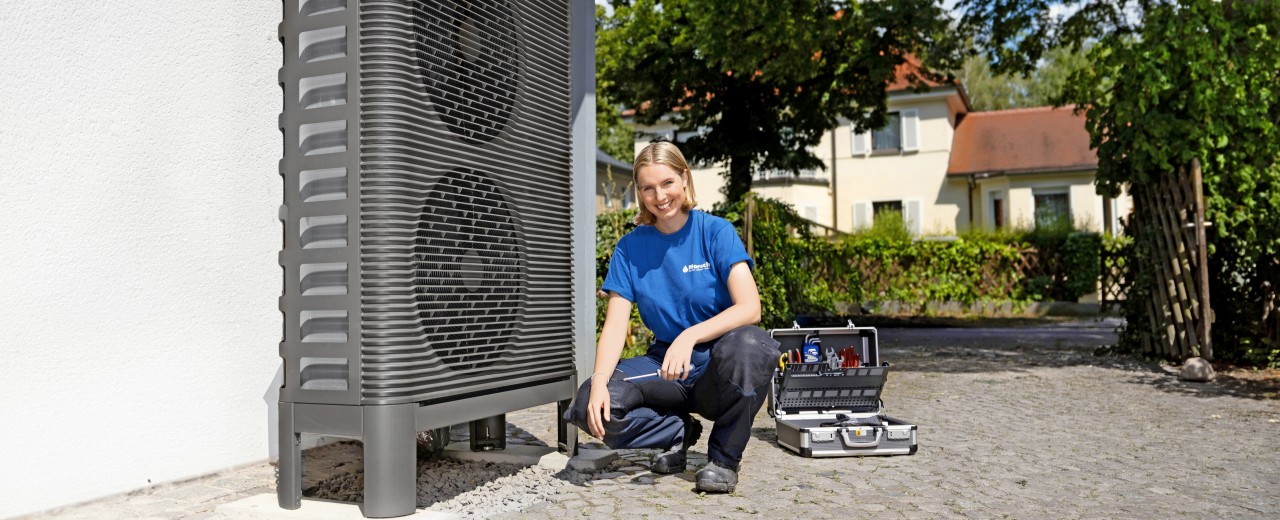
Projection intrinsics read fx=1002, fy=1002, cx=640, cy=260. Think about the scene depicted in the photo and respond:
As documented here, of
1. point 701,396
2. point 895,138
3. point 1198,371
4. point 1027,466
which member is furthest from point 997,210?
point 701,396

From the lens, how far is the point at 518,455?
4.41m

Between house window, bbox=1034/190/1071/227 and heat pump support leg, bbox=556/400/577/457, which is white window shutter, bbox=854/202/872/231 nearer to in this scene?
house window, bbox=1034/190/1071/227

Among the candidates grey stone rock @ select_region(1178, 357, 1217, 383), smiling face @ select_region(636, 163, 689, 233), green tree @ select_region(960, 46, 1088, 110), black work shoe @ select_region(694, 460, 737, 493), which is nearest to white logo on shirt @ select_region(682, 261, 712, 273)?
smiling face @ select_region(636, 163, 689, 233)

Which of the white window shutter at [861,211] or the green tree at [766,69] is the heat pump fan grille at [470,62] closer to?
the green tree at [766,69]

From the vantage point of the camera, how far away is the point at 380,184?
3154 mm

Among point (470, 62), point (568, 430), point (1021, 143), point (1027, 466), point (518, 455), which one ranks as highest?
point (1021, 143)

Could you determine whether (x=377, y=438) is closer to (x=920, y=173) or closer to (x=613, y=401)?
(x=613, y=401)

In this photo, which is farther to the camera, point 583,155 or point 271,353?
point 583,155

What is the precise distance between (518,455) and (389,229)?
62.7 inches

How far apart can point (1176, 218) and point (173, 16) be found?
315 inches

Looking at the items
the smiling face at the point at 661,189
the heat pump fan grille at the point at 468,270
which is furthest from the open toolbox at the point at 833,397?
the heat pump fan grille at the point at 468,270

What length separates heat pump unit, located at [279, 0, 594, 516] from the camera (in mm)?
3168

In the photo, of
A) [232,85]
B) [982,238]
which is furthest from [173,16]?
[982,238]

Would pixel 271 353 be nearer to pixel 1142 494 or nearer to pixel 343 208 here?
pixel 343 208
